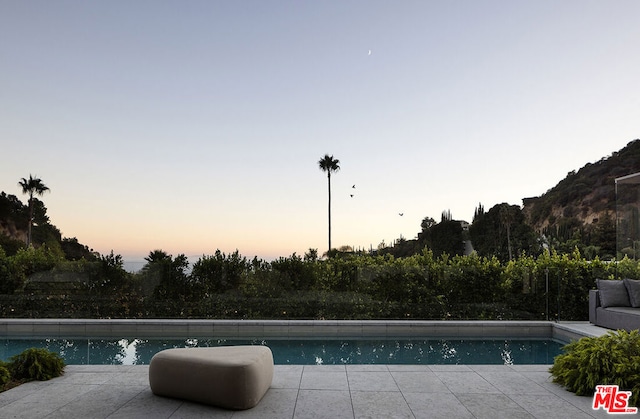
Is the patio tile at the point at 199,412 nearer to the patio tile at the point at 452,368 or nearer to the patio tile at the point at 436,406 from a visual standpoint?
the patio tile at the point at 436,406

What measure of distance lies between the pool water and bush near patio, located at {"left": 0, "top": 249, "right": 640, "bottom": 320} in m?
1.01

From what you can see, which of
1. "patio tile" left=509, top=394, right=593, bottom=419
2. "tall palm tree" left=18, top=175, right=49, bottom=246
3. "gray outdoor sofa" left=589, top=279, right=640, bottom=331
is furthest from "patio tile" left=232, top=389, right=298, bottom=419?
"tall palm tree" left=18, top=175, right=49, bottom=246

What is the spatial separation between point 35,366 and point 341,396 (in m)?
3.11

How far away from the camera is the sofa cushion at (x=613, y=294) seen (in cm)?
802

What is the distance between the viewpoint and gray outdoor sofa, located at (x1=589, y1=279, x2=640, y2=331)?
303 inches

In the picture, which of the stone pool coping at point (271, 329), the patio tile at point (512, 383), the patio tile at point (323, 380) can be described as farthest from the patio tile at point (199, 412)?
the stone pool coping at point (271, 329)

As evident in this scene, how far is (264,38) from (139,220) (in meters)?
6.31

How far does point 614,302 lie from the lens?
8.04 meters

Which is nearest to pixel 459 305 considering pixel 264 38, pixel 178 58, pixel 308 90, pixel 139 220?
pixel 308 90

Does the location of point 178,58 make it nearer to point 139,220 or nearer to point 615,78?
point 139,220

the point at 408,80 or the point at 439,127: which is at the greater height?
the point at 408,80

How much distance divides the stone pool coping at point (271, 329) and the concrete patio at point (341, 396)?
3.11 meters

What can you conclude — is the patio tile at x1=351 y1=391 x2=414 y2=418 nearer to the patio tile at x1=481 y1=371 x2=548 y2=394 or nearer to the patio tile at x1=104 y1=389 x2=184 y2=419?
the patio tile at x1=481 y1=371 x2=548 y2=394

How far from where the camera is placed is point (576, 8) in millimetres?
10672
